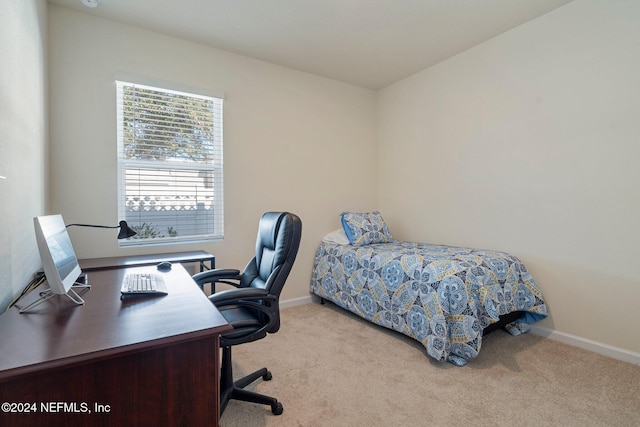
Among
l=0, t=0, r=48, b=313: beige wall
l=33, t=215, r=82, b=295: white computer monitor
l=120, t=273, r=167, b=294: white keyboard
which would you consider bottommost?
l=120, t=273, r=167, b=294: white keyboard

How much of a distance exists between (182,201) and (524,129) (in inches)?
123

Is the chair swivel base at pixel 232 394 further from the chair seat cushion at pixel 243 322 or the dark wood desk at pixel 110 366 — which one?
the dark wood desk at pixel 110 366

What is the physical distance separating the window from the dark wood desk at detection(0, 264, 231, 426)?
161 centimetres

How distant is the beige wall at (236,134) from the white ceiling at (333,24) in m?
0.19

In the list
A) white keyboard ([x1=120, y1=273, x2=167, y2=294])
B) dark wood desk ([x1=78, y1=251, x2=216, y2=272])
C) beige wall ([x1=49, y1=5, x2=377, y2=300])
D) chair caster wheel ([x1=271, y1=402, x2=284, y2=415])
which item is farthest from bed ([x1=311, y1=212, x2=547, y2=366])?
white keyboard ([x1=120, y1=273, x2=167, y2=294])

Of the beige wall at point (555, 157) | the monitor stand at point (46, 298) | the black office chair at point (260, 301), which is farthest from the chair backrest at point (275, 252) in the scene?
the beige wall at point (555, 157)

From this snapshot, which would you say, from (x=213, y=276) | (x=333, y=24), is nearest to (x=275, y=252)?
(x=213, y=276)

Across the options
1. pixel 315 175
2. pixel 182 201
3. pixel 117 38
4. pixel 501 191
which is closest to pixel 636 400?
pixel 501 191

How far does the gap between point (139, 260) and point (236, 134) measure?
4.79 ft

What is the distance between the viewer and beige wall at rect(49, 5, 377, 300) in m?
2.39

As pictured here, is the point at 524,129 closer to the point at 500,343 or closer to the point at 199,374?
the point at 500,343

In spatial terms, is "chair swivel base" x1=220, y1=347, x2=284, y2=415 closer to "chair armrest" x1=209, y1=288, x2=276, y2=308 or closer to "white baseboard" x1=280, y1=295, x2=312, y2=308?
"chair armrest" x1=209, y1=288, x2=276, y2=308

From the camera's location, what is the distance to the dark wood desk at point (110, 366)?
813mm

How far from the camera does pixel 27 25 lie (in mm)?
1701
